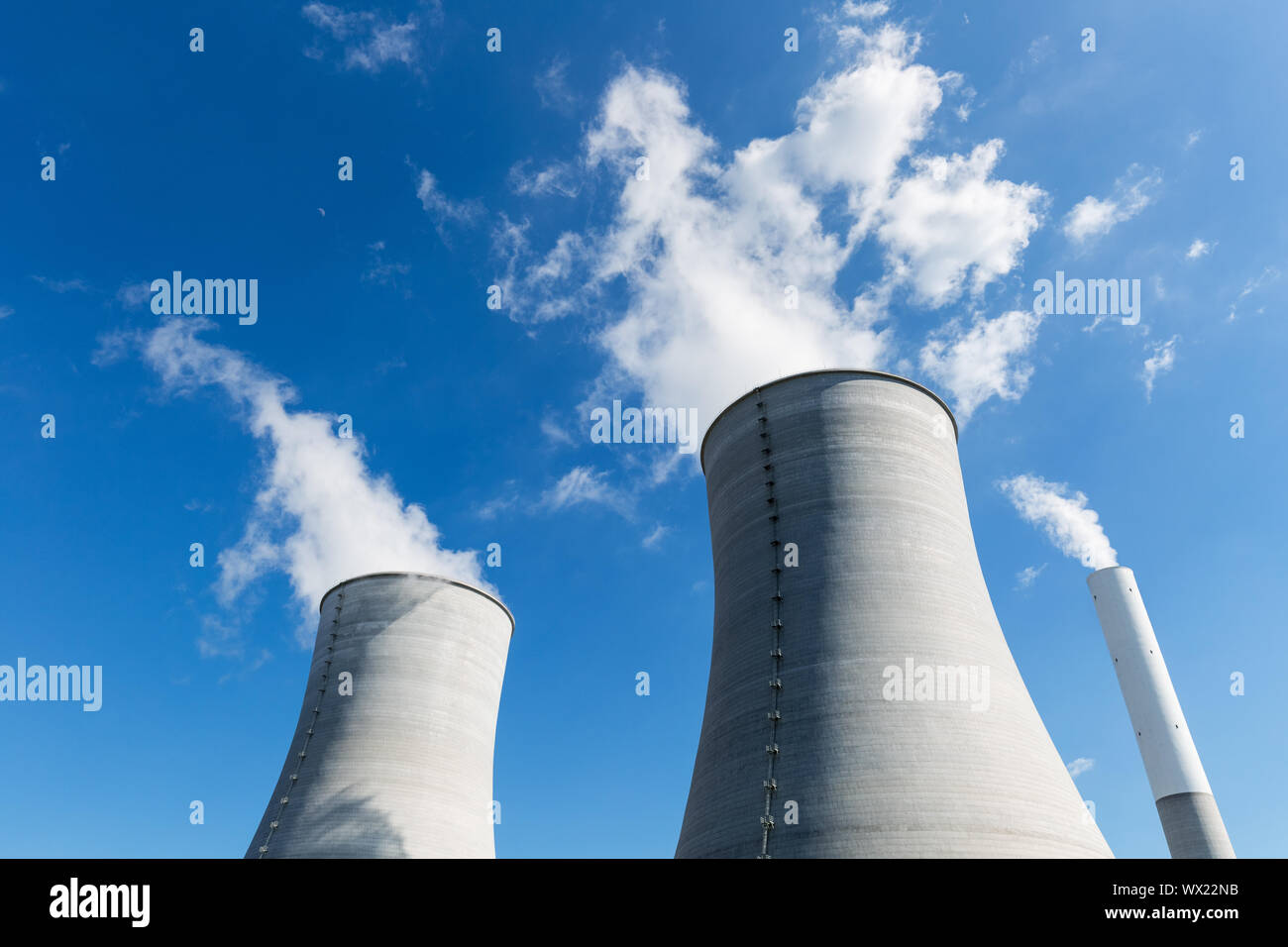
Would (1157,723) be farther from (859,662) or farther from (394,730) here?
(394,730)

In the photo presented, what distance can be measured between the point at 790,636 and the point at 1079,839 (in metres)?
4.40

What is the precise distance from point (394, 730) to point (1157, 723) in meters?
21.4

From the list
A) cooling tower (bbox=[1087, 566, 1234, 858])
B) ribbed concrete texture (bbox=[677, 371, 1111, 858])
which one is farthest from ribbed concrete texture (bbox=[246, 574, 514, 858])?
cooling tower (bbox=[1087, 566, 1234, 858])

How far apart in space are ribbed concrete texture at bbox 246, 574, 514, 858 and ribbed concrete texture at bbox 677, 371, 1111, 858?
24.8 ft

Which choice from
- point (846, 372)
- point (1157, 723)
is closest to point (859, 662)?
point (846, 372)

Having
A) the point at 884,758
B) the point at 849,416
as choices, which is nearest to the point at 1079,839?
the point at 884,758

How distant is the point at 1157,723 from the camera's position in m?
25.6

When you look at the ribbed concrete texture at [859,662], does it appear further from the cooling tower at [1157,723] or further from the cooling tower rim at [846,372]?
the cooling tower at [1157,723]

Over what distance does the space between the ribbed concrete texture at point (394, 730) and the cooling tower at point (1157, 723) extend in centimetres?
1879
